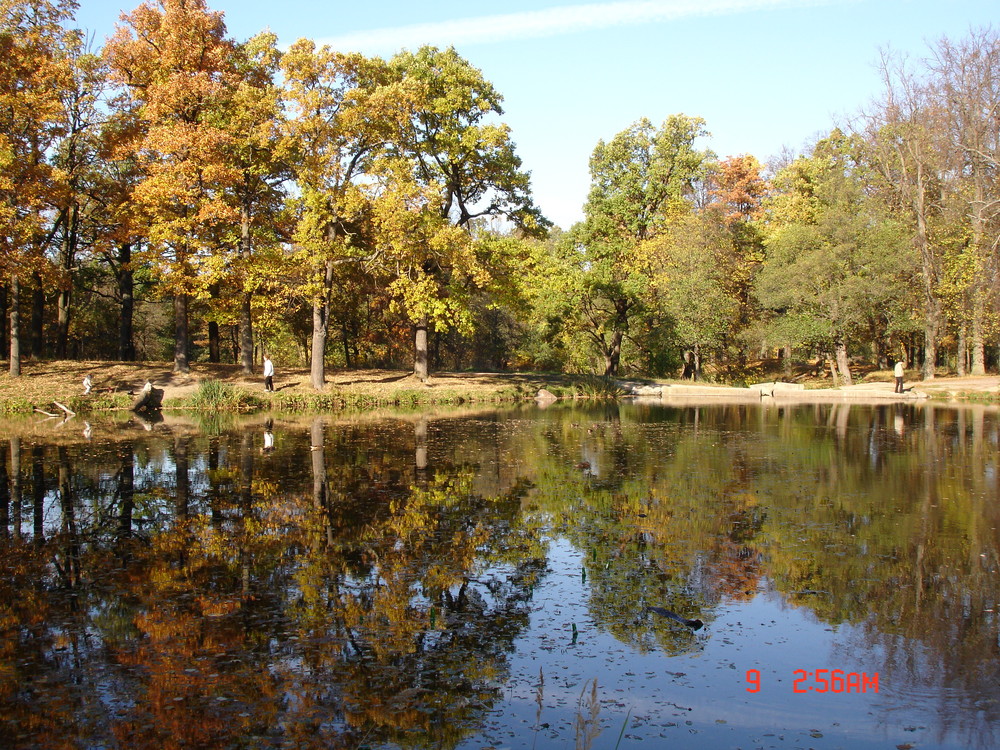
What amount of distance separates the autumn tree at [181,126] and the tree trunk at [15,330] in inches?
205

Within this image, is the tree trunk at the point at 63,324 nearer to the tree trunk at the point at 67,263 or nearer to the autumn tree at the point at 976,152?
the tree trunk at the point at 67,263

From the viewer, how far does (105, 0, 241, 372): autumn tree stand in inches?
1262

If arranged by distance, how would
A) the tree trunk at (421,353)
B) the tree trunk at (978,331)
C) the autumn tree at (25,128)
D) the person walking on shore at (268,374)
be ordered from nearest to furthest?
the autumn tree at (25,128) → the person walking on shore at (268,374) → the tree trunk at (421,353) → the tree trunk at (978,331)

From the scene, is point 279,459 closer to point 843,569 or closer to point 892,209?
point 843,569

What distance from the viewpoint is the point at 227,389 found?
3141 cm

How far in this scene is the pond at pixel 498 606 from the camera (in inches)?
224

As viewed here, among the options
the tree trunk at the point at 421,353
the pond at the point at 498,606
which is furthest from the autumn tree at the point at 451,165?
the pond at the point at 498,606

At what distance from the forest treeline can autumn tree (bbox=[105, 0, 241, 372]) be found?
11 centimetres

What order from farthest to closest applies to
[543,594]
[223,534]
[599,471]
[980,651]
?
[599,471], [223,534], [543,594], [980,651]

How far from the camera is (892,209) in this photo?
48531 millimetres

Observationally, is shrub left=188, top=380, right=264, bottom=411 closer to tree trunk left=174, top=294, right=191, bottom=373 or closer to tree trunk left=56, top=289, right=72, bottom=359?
tree trunk left=174, top=294, right=191, bottom=373

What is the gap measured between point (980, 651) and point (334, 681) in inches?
214

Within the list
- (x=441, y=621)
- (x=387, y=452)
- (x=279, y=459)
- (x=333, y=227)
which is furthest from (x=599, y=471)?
(x=333, y=227)

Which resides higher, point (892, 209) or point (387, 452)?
point (892, 209)
